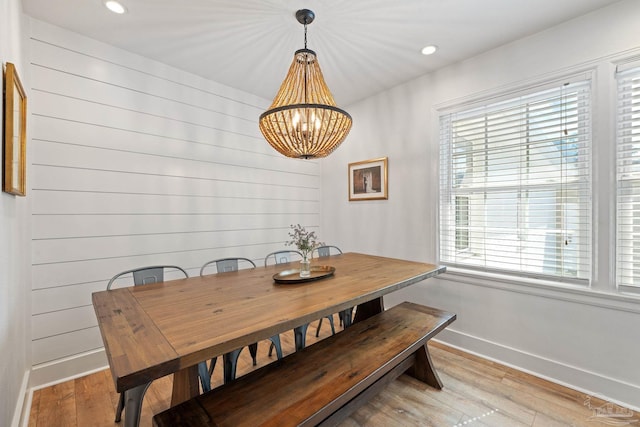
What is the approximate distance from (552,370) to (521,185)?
1482 mm

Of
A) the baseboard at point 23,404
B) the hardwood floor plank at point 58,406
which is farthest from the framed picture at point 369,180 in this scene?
the baseboard at point 23,404

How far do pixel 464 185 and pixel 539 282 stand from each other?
1.03m

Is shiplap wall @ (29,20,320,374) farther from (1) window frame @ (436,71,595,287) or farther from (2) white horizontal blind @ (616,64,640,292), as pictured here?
(2) white horizontal blind @ (616,64,640,292)

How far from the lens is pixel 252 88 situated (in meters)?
3.31

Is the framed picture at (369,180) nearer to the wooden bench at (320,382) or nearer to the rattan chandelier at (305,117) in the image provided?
the rattan chandelier at (305,117)

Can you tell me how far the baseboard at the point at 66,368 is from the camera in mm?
2129

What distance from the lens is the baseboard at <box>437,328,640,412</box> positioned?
1912mm

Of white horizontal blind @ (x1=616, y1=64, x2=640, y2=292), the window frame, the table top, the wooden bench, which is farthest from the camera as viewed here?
the window frame

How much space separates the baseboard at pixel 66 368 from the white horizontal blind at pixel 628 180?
4.08 m

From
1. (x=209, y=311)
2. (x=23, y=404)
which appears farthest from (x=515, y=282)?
(x=23, y=404)

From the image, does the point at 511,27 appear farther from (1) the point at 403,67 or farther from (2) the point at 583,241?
(2) the point at 583,241

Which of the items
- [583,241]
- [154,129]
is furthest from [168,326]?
[583,241]

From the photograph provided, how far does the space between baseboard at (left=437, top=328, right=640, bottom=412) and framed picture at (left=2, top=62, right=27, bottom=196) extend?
11.4 ft

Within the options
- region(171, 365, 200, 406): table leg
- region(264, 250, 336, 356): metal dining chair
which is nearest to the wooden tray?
region(264, 250, 336, 356): metal dining chair
